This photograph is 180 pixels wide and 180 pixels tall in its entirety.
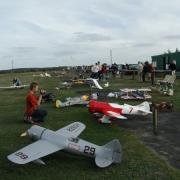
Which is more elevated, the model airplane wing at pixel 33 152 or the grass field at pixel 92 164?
the model airplane wing at pixel 33 152

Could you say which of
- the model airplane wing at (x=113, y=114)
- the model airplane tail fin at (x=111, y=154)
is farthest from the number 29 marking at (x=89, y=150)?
the model airplane wing at (x=113, y=114)

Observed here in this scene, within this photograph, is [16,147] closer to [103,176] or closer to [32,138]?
[32,138]

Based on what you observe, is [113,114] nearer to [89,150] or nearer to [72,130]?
[72,130]

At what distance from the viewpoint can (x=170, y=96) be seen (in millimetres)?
19922

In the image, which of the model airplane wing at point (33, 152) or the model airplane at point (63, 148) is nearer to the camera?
the model airplane wing at point (33, 152)

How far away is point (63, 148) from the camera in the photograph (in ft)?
27.9

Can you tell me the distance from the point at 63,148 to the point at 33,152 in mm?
738

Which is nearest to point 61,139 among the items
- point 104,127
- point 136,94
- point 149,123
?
point 104,127

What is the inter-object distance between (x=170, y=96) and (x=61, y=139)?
1240cm

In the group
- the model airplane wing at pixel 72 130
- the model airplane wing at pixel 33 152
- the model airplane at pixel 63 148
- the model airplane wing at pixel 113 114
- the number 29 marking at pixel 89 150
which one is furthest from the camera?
the model airplane wing at pixel 113 114

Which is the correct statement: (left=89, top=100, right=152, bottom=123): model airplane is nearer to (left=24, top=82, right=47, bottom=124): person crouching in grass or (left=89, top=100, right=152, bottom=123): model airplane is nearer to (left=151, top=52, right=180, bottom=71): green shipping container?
(left=24, top=82, right=47, bottom=124): person crouching in grass

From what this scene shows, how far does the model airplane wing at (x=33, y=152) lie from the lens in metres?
7.78

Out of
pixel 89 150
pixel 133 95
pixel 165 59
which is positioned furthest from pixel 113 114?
pixel 165 59

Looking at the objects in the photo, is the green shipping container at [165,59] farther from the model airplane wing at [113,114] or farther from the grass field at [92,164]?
the grass field at [92,164]
